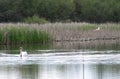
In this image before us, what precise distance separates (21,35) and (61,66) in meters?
15.3

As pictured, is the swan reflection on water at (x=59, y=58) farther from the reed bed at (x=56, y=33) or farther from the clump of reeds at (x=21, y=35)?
the reed bed at (x=56, y=33)

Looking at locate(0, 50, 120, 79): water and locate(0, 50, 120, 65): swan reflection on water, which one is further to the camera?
locate(0, 50, 120, 65): swan reflection on water

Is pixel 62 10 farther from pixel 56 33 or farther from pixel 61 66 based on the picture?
pixel 61 66

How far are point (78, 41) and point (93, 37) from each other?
215 centimetres

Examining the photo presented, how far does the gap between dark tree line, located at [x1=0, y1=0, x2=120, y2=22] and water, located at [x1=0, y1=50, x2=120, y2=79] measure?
37.8 metres

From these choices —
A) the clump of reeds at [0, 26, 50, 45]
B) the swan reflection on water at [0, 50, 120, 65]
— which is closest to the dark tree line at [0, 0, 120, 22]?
the clump of reeds at [0, 26, 50, 45]

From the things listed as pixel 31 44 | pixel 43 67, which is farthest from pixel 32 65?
pixel 31 44

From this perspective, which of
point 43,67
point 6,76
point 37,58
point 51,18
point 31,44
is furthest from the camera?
point 51,18

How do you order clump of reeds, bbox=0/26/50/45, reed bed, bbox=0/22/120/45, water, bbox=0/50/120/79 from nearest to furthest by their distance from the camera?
water, bbox=0/50/120/79, clump of reeds, bbox=0/26/50/45, reed bed, bbox=0/22/120/45

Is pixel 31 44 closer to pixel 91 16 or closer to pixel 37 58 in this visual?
pixel 37 58

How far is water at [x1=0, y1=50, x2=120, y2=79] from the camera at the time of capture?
2258 centimetres

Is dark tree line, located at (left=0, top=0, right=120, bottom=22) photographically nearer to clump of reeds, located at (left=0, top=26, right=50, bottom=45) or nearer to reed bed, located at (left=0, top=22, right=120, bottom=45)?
reed bed, located at (left=0, top=22, right=120, bottom=45)

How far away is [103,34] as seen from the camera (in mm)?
45188

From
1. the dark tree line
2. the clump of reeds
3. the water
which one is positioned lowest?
the water
